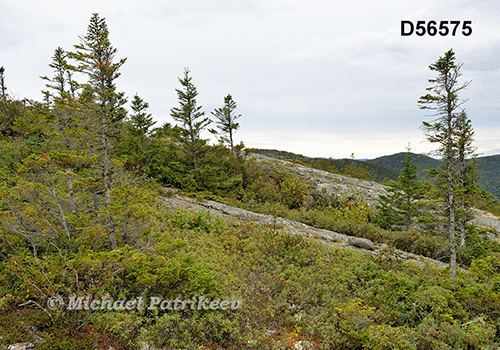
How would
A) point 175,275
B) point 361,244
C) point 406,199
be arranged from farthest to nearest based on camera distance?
point 406,199
point 361,244
point 175,275

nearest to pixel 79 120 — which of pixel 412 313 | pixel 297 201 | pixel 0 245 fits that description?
pixel 0 245

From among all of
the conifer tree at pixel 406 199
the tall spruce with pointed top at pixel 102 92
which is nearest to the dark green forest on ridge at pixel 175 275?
the tall spruce with pointed top at pixel 102 92

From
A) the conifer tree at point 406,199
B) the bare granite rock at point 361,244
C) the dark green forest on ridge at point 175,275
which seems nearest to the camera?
the dark green forest on ridge at point 175,275

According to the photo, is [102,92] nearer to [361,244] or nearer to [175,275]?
[175,275]

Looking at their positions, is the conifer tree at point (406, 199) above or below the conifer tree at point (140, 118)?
below

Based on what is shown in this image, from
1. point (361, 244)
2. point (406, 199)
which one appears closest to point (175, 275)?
point (361, 244)

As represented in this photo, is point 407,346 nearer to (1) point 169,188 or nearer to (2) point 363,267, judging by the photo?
(2) point 363,267

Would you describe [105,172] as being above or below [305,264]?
above

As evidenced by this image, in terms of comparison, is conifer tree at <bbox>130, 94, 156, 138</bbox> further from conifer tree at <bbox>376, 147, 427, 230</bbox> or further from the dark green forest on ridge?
conifer tree at <bbox>376, 147, 427, 230</bbox>

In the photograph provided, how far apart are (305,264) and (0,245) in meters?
9.41

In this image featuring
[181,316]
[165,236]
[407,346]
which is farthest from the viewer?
[165,236]

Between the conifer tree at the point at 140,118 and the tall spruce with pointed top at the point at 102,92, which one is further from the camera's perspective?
the conifer tree at the point at 140,118

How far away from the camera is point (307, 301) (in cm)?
750

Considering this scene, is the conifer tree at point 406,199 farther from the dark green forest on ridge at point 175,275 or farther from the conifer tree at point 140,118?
the conifer tree at point 140,118
